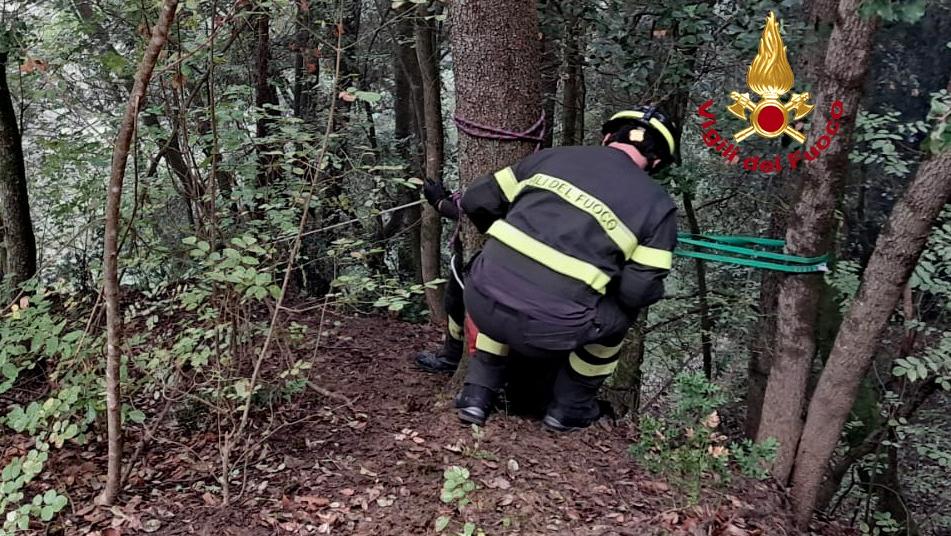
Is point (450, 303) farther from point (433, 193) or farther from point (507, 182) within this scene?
point (507, 182)

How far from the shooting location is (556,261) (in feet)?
10.3

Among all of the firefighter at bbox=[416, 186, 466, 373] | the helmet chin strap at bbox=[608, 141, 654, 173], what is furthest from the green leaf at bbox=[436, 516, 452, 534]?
the helmet chin strap at bbox=[608, 141, 654, 173]

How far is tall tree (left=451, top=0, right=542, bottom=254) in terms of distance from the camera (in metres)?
3.52

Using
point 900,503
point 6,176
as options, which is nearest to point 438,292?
point 6,176

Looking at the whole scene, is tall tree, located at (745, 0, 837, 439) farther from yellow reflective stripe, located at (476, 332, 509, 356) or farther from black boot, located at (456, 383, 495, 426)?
black boot, located at (456, 383, 495, 426)

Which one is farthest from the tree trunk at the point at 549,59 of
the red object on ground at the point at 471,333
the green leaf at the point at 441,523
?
the green leaf at the point at 441,523

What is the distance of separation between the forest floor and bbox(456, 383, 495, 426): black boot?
0.21 feet

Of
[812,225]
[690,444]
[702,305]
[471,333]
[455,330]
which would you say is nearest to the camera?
[690,444]

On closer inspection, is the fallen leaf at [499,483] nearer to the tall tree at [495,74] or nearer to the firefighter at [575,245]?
the firefighter at [575,245]

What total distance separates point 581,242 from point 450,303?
51.0 inches

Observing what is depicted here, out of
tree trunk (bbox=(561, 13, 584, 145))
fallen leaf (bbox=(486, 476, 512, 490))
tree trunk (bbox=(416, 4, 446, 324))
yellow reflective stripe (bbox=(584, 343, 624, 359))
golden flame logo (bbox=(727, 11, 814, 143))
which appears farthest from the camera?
tree trunk (bbox=(416, 4, 446, 324))

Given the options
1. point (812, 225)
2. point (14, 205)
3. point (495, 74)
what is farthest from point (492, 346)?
point (14, 205)

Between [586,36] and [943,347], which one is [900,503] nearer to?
[943,347]

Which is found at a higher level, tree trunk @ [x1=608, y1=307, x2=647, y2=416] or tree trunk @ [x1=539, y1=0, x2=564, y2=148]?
tree trunk @ [x1=539, y1=0, x2=564, y2=148]
